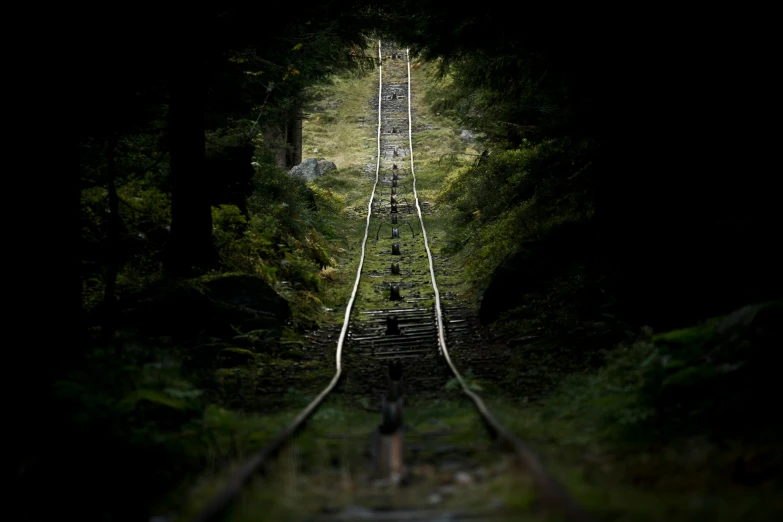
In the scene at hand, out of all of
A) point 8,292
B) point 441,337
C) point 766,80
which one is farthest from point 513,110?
point 8,292

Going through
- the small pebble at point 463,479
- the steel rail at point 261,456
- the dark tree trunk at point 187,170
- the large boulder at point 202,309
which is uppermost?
the dark tree trunk at point 187,170

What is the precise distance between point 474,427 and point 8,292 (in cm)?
395

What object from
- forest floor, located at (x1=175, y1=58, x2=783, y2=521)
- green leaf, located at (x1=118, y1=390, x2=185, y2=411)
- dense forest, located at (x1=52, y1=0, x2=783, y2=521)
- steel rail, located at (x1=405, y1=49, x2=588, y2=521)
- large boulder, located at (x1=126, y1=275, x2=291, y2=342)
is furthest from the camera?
large boulder, located at (x1=126, y1=275, x2=291, y2=342)

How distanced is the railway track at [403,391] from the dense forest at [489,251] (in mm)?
706

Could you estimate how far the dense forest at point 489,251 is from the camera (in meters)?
5.30

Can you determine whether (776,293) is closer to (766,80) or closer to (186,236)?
(766,80)

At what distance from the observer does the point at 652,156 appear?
841cm

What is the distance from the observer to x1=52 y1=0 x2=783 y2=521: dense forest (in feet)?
17.4

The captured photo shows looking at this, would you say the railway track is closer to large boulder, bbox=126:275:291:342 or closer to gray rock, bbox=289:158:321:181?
large boulder, bbox=126:275:291:342

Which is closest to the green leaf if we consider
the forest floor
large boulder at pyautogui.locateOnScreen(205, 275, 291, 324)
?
the forest floor

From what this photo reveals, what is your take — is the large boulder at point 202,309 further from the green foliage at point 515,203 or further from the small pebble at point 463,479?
the small pebble at point 463,479

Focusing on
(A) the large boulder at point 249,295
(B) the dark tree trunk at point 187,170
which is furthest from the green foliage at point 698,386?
(B) the dark tree trunk at point 187,170

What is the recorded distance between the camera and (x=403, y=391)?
26.5 ft

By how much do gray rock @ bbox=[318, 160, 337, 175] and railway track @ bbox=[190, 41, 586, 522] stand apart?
9382mm
